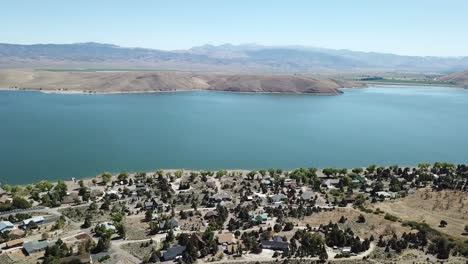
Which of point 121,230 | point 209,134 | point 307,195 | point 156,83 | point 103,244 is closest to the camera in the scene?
point 103,244

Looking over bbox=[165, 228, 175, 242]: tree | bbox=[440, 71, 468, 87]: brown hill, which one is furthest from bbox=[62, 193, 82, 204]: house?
bbox=[440, 71, 468, 87]: brown hill

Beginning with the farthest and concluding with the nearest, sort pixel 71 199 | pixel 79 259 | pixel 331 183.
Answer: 1. pixel 331 183
2. pixel 71 199
3. pixel 79 259

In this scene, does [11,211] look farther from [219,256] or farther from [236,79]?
[236,79]

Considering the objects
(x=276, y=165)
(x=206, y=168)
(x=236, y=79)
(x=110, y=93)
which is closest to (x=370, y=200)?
(x=276, y=165)

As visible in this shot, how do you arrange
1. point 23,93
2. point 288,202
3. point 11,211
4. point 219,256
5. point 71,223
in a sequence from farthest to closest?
point 23,93 < point 288,202 < point 11,211 < point 71,223 < point 219,256

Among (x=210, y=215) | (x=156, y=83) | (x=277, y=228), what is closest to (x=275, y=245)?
(x=277, y=228)

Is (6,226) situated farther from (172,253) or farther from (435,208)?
(435,208)
